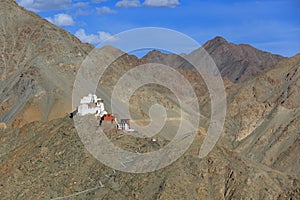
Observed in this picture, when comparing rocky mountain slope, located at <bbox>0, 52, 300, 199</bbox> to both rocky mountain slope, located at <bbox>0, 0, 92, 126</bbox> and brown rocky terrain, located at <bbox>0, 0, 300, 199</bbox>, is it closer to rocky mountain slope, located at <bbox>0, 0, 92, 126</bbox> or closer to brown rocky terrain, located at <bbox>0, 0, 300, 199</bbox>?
brown rocky terrain, located at <bbox>0, 0, 300, 199</bbox>

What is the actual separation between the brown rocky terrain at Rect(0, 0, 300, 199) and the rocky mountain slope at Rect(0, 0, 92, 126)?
0.71 feet

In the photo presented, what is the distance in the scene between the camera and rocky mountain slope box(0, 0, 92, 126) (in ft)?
317

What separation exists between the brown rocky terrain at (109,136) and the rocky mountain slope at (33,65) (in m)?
0.22

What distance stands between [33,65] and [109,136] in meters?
55.3

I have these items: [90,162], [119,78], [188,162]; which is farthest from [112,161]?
[119,78]

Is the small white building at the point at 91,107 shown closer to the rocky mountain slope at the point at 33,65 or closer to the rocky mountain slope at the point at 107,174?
the rocky mountain slope at the point at 107,174

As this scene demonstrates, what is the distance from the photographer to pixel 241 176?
196 ft

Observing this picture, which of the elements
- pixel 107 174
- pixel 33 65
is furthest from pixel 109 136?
pixel 33 65

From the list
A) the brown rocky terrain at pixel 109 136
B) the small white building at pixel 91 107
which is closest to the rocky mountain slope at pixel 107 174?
the brown rocky terrain at pixel 109 136

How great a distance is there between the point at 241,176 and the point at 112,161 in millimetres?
12695

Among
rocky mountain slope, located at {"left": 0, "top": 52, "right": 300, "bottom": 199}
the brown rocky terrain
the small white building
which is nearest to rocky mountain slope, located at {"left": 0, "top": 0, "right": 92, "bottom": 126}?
the brown rocky terrain

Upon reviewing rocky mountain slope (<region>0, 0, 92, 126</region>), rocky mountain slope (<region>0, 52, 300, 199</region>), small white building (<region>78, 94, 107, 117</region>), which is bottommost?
rocky mountain slope (<region>0, 52, 300, 199</region>)

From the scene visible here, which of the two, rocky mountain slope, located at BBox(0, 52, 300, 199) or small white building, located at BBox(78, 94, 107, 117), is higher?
small white building, located at BBox(78, 94, 107, 117)

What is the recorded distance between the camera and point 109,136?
213ft
